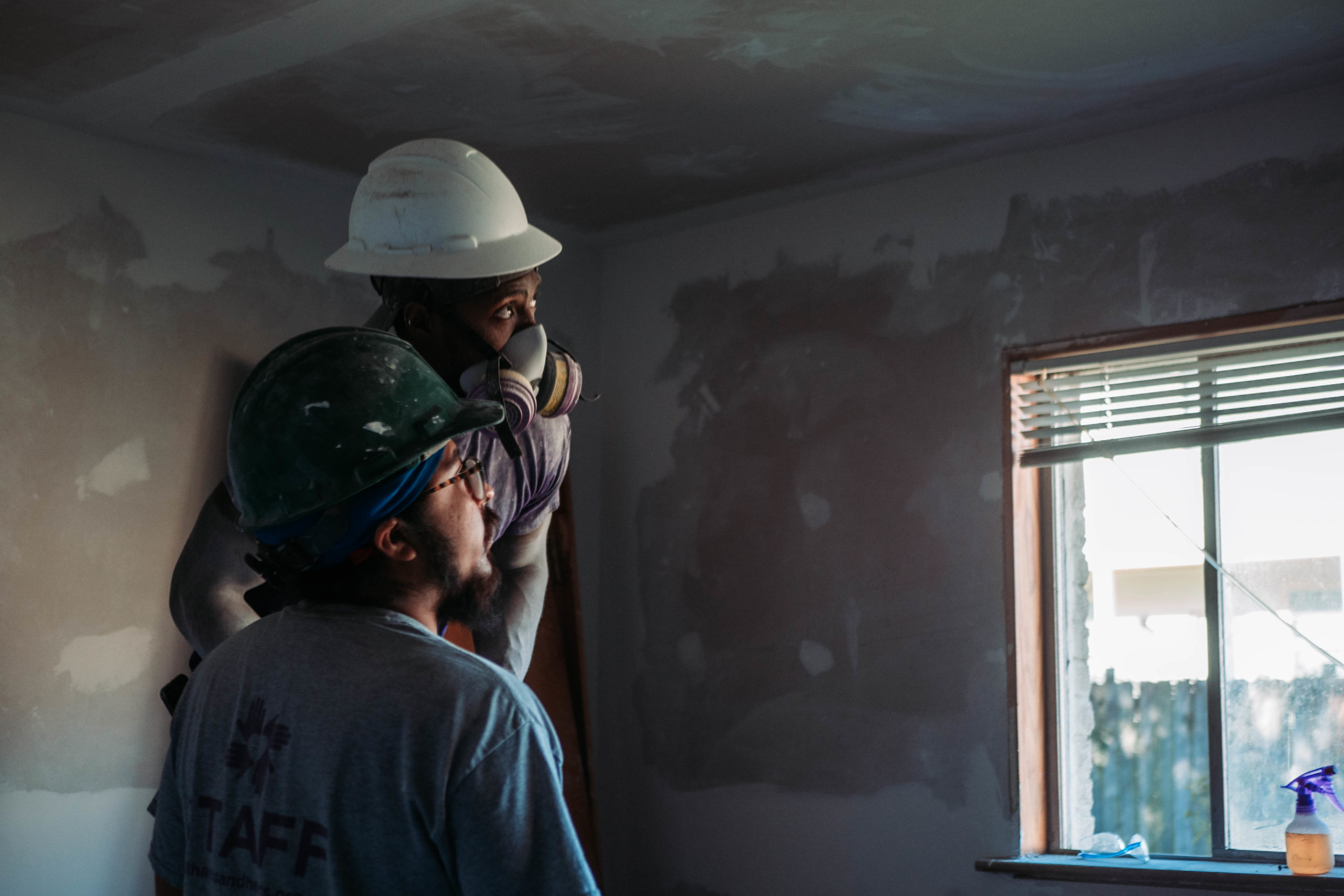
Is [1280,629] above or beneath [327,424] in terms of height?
beneath

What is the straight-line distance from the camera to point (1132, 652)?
10.5ft

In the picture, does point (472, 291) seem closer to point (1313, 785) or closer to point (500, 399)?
point (500, 399)

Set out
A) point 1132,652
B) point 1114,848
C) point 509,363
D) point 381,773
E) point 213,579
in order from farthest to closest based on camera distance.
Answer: point 1132,652, point 1114,848, point 509,363, point 213,579, point 381,773

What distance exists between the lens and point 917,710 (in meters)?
3.30

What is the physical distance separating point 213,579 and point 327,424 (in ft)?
2.11

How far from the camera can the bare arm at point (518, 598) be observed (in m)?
2.00

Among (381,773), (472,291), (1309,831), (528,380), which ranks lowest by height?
(1309,831)

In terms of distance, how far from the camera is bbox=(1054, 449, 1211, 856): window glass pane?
3072 millimetres

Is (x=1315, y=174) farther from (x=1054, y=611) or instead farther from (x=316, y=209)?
(x=316, y=209)

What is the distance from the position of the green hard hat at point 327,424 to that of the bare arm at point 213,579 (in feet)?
1.60

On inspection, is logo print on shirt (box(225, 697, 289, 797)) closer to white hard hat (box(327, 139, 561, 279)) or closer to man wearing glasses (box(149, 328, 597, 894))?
man wearing glasses (box(149, 328, 597, 894))

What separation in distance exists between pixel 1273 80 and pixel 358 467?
2.60m

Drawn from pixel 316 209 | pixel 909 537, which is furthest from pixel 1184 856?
pixel 316 209

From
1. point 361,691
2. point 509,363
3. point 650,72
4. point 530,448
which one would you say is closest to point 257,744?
point 361,691
